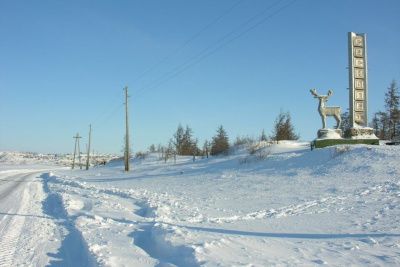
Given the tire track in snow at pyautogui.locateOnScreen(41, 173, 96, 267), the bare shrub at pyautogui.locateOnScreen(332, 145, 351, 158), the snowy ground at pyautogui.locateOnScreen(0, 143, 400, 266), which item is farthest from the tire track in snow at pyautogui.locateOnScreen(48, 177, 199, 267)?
the bare shrub at pyautogui.locateOnScreen(332, 145, 351, 158)

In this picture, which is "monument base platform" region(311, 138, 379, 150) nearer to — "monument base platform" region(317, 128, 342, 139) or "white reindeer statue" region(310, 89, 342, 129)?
"monument base platform" region(317, 128, 342, 139)

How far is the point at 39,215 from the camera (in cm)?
1453

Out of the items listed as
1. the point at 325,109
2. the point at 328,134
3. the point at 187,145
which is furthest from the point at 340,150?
the point at 187,145

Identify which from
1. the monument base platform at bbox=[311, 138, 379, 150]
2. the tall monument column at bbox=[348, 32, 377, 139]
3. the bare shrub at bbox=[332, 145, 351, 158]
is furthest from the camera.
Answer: the tall monument column at bbox=[348, 32, 377, 139]

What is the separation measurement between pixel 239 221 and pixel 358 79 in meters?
17.7

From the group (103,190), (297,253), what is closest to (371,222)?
(297,253)

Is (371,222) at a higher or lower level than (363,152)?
lower

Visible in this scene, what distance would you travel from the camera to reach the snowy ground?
305 inches

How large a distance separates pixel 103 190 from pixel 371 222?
15.3 metres

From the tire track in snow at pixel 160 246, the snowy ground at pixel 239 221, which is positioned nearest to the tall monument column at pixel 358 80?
the snowy ground at pixel 239 221

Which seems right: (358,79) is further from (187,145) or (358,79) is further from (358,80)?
(187,145)

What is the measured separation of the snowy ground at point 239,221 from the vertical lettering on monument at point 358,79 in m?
5.91

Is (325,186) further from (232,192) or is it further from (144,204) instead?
(144,204)

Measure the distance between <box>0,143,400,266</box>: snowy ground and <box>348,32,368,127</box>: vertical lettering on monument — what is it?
5905 mm
